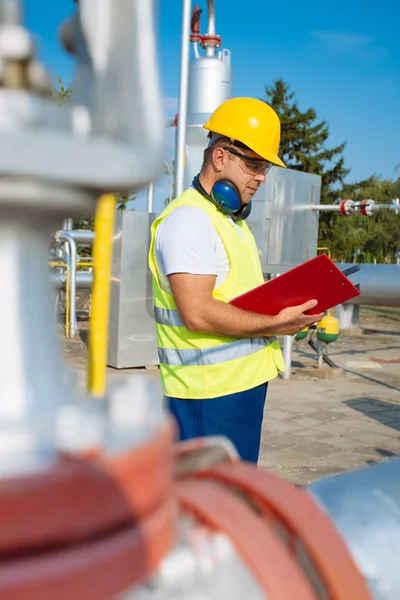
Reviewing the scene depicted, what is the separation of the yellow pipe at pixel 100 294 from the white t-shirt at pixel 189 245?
1.58 meters

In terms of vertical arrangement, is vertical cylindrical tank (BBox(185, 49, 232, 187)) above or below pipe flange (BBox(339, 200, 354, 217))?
above

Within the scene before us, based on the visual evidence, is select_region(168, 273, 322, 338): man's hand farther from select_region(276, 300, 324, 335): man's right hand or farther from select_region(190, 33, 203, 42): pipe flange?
select_region(190, 33, 203, 42): pipe flange

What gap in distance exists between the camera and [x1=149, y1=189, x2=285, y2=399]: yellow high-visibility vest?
2412 millimetres

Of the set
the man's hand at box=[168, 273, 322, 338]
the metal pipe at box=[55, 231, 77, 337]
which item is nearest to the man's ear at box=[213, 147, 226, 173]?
the man's hand at box=[168, 273, 322, 338]

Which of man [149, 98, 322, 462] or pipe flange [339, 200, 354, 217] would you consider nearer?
man [149, 98, 322, 462]

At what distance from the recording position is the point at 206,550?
0.54 metres

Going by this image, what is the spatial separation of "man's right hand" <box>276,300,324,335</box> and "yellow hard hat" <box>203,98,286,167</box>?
555 millimetres

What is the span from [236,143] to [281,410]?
3.59m

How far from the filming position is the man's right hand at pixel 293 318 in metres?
2.52

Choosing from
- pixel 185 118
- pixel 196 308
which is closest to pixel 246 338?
pixel 196 308

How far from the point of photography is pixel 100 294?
0.66 metres

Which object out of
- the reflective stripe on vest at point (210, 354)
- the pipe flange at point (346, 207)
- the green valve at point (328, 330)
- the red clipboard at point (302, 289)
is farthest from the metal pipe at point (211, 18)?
the reflective stripe on vest at point (210, 354)

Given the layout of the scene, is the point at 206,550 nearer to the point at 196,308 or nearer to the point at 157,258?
the point at 196,308

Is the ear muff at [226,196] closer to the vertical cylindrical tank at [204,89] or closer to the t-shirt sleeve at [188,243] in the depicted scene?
the t-shirt sleeve at [188,243]
